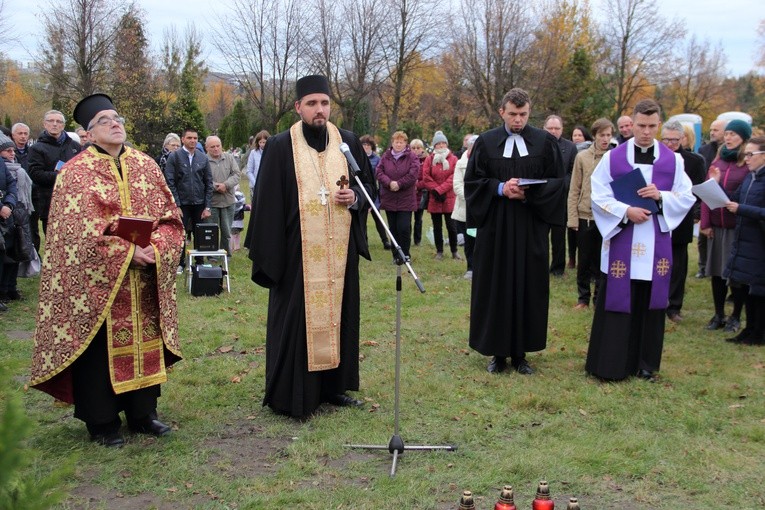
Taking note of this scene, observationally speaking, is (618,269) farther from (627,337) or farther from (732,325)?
(732,325)

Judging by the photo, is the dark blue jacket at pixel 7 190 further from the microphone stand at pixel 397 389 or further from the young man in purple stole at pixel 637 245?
the young man in purple stole at pixel 637 245

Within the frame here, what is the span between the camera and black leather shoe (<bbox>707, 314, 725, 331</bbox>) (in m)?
8.43

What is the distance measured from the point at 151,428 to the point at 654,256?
4207 millimetres

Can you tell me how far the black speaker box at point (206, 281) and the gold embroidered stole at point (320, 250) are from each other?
16.3 feet

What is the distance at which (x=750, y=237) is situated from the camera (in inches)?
300

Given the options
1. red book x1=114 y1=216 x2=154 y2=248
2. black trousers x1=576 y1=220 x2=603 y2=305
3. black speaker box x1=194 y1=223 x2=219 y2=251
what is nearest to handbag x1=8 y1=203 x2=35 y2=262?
black speaker box x1=194 y1=223 x2=219 y2=251

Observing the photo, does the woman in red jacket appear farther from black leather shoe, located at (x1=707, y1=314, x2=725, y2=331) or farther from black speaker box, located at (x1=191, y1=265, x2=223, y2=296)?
black leather shoe, located at (x1=707, y1=314, x2=725, y2=331)

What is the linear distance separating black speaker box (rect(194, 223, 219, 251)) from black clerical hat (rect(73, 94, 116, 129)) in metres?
5.70

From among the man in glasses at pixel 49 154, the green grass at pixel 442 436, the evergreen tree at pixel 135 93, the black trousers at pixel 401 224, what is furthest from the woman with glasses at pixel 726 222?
the evergreen tree at pixel 135 93

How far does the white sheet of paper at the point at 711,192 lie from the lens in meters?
7.04

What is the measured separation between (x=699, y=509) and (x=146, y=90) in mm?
22672

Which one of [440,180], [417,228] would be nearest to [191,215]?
[440,180]

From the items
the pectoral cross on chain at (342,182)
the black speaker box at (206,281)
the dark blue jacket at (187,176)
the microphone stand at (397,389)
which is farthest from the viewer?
the dark blue jacket at (187,176)

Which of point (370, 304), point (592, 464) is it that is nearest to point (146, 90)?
point (370, 304)
